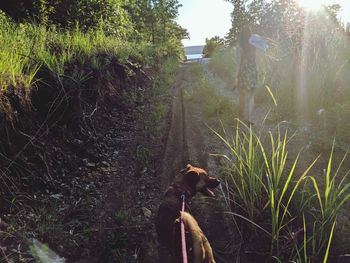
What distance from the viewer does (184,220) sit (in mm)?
2662

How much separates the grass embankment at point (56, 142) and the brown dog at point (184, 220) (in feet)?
1.67

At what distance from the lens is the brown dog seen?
2531mm

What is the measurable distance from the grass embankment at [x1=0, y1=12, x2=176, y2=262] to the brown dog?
0.51 metres

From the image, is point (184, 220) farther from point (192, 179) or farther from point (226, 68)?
point (226, 68)

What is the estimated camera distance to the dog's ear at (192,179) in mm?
3727

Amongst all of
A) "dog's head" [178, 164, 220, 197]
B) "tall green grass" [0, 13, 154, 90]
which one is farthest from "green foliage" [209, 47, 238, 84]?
"dog's head" [178, 164, 220, 197]

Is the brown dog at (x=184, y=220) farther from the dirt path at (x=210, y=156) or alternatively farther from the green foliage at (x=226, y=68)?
the green foliage at (x=226, y=68)

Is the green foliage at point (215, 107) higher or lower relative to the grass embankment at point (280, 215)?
higher

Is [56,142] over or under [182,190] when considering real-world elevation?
over

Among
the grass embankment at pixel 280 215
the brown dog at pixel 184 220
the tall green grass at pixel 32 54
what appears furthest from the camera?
the tall green grass at pixel 32 54

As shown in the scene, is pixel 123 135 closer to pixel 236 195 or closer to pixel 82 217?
pixel 82 217

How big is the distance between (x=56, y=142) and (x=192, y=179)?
1959 millimetres

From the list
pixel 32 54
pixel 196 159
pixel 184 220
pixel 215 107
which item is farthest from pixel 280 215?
pixel 215 107

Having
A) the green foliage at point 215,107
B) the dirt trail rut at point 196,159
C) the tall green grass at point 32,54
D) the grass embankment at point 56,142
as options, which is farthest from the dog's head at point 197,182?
the green foliage at point 215,107
